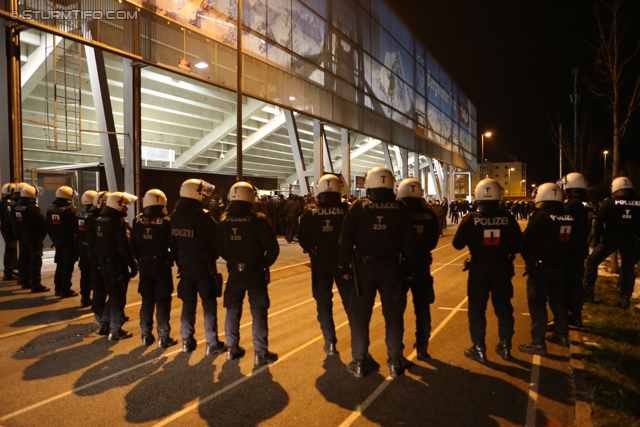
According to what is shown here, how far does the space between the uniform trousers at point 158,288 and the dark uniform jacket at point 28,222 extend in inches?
184

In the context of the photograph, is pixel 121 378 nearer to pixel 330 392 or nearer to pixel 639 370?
pixel 330 392

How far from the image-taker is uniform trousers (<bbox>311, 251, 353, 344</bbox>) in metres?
5.86

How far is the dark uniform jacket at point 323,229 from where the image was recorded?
19.2 ft

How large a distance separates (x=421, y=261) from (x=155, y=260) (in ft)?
10.7

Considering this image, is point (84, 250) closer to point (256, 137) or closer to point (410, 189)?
point (410, 189)

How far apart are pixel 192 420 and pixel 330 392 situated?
1.30 meters

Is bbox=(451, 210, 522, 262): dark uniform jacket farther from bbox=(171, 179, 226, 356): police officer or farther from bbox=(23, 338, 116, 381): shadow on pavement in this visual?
bbox=(23, 338, 116, 381): shadow on pavement

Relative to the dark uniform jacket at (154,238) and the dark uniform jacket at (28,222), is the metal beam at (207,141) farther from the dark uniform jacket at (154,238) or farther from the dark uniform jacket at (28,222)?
the dark uniform jacket at (154,238)

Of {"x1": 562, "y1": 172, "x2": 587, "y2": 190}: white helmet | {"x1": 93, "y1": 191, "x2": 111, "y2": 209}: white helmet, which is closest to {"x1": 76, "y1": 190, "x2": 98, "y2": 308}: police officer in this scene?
{"x1": 93, "y1": 191, "x2": 111, "y2": 209}: white helmet

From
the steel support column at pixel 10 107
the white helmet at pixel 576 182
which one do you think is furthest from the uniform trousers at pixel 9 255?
the white helmet at pixel 576 182

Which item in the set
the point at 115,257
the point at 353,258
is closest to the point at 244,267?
the point at 353,258

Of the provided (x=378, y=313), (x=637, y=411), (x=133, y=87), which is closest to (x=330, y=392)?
(x=637, y=411)

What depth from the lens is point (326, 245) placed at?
5867 millimetres

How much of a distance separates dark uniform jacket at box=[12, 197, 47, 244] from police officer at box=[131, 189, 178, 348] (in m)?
4.59
